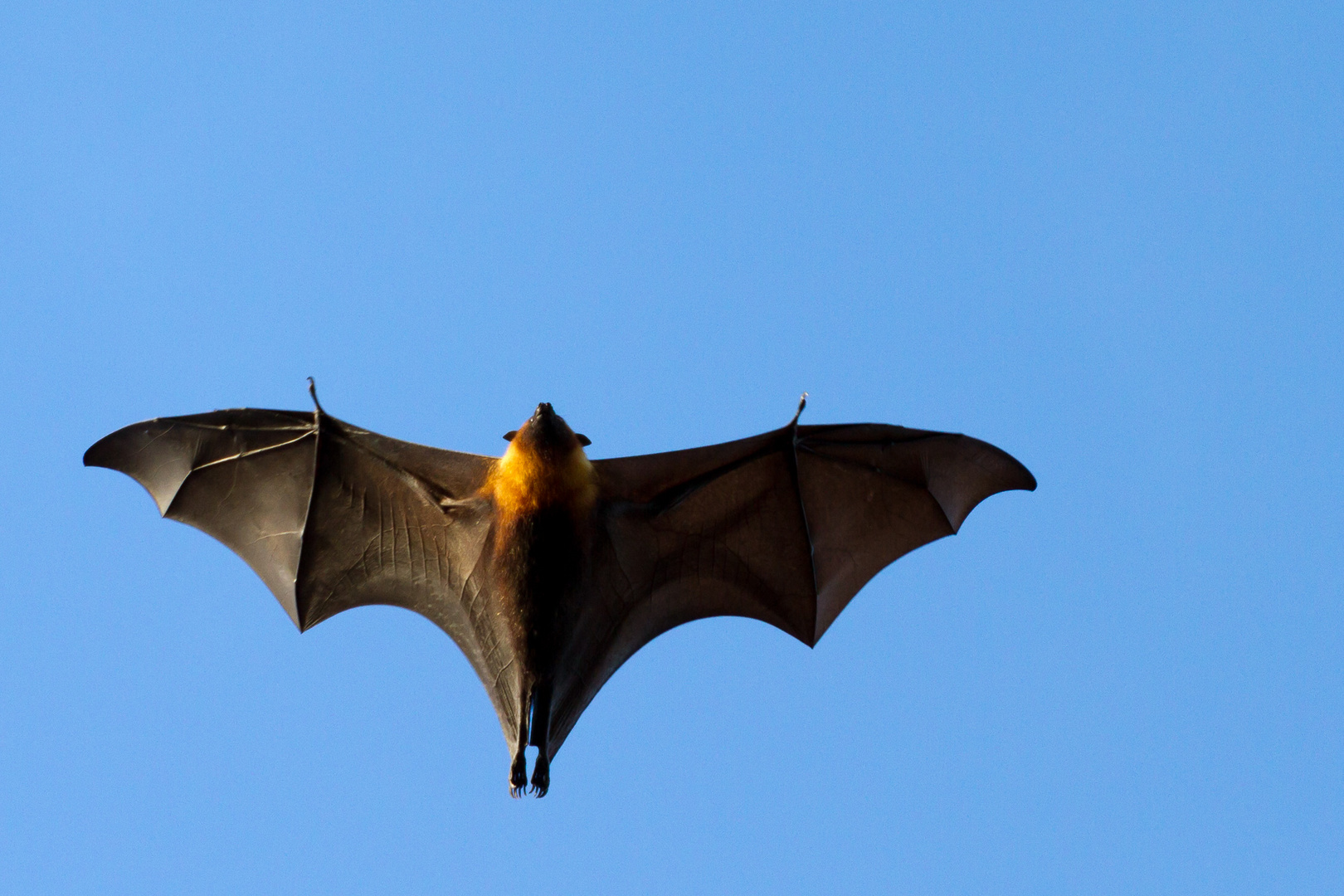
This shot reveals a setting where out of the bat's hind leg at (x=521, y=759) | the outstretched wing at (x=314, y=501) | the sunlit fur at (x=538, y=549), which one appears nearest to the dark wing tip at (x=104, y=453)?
the outstretched wing at (x=314, y=501)

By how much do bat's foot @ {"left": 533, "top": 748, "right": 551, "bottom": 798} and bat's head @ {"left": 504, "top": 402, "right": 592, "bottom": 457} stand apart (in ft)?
9.24

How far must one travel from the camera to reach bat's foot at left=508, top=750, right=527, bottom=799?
30.0 ft

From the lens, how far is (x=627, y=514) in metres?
10.1

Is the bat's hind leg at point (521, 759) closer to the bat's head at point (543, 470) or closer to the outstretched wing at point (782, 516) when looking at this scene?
the outstretched wing at point (782, 516)

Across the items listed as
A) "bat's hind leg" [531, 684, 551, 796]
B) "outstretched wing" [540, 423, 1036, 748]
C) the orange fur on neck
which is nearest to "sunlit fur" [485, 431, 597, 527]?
the orange fur on neck

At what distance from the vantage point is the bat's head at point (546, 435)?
9531 mm

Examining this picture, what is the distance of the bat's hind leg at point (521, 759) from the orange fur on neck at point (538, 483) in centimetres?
171

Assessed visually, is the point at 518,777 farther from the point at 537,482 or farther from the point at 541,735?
the point at 537,482

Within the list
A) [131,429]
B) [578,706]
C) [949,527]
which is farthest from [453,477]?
[949,527]

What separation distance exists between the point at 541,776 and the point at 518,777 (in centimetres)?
22

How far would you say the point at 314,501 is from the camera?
1045 cm

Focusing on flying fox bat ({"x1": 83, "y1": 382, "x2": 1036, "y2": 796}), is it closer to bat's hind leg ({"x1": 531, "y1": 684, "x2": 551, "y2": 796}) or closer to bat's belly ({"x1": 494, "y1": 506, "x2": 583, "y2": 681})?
bat's belly ({"x1": 494, "y1": 506, "x2": 583, "y2": 681})

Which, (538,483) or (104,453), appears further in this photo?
(104,453)

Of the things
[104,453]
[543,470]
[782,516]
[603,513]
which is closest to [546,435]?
[543,470]
